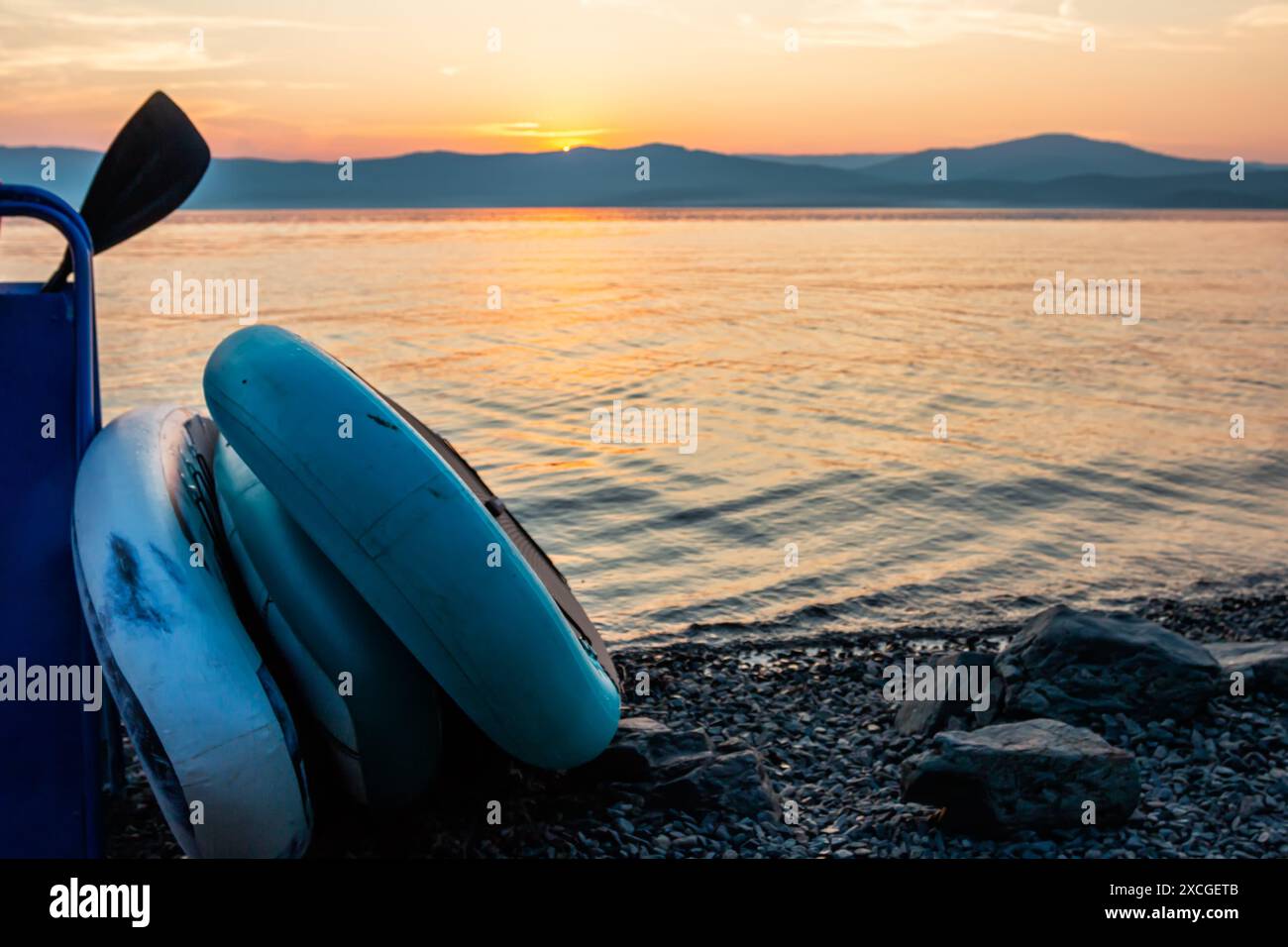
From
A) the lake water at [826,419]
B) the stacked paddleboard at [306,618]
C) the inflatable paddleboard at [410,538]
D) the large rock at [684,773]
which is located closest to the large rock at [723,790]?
the large rock at [684,773]

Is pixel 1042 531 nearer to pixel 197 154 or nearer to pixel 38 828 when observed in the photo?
pixel 197 154

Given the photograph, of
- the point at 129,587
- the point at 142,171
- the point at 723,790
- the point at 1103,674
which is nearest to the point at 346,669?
the point at 129,587

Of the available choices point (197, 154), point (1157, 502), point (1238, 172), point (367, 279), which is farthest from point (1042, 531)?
point (367, 279)

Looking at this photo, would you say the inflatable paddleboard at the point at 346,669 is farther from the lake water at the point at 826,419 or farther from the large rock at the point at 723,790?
the lake water at the point at 826,419

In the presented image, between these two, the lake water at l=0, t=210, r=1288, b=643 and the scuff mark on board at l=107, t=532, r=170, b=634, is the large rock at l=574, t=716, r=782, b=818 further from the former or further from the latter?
the lake water at l=0, t=210, r=1288, b=643

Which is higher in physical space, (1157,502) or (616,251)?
(616,251)

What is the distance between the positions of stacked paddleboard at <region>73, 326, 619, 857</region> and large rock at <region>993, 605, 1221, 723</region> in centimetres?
269

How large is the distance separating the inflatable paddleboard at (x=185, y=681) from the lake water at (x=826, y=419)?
502 centimetres

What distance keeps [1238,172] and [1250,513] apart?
171 inches

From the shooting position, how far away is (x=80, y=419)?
16.8ft

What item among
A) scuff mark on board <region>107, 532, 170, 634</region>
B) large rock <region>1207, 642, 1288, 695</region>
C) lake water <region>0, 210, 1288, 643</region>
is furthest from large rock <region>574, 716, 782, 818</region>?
lake water <region>0, 210, 1288, 643</region>

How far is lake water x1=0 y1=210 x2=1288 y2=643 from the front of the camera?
436 inches

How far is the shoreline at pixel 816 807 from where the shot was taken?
5.37m

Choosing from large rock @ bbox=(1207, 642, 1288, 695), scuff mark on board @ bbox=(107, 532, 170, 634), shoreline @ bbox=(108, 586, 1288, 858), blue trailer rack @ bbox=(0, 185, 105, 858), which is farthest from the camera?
large rock @ bbox=(1207, 642, 1288, 695)
